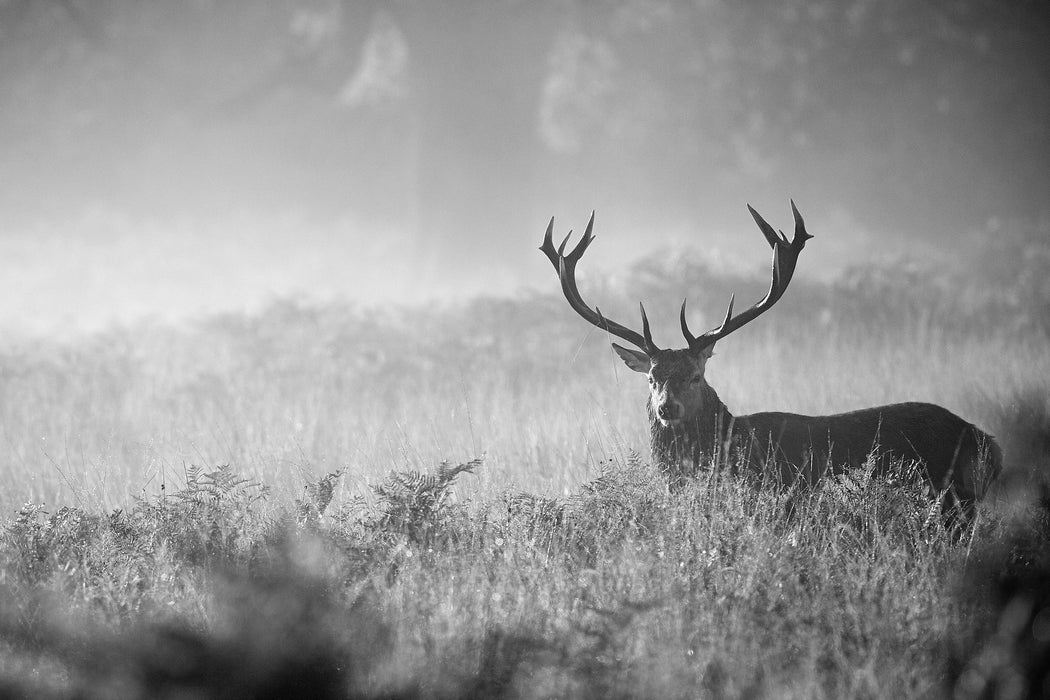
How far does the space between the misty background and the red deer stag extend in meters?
12.2

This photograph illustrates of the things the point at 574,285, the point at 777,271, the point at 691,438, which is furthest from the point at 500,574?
the point at 777,271

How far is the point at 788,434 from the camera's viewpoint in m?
5.11

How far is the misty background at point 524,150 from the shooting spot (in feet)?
90.4

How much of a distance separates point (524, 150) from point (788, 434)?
110ft

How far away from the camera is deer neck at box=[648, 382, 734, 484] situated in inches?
195

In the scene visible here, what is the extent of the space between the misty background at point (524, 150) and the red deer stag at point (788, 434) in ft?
40.1

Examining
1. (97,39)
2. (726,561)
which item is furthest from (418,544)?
(97,39)

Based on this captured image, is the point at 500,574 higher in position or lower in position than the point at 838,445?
lower

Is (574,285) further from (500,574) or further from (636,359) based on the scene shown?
(500,574)

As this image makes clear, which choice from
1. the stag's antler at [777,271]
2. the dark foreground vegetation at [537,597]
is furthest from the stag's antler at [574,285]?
the dark foreground vegetation at [537,597]

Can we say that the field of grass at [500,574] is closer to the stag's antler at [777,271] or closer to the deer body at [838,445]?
the deer body at [838,445]

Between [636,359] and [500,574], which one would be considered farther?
[636,359]

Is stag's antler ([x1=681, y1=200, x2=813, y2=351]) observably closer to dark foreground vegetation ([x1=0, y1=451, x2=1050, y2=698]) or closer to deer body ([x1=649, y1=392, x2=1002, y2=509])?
deer body ([x1=649, y1=392, x2=1002, y2=509])

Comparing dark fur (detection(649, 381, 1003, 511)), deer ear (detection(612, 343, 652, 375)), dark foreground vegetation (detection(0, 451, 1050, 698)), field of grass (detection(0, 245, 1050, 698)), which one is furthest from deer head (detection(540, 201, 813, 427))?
dark foreground vegetation (detection(0, 451, 1050, 698))
